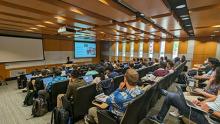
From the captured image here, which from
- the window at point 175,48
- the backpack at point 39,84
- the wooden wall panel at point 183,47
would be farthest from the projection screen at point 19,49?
the wooden wall panel at point 183,47

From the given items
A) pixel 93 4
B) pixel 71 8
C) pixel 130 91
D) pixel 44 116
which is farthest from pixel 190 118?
pixel 71 8

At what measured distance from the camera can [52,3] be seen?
2943 millimetres

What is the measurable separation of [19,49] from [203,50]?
1331 cm

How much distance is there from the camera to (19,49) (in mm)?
8125

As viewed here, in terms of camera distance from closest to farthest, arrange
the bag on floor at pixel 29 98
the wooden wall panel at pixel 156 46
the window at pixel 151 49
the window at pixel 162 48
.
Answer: the bag on floor at pixel 29 98, the window at pixel 162 48, the wooden wall panel at pixel 156 46, the window at pixel 151 49

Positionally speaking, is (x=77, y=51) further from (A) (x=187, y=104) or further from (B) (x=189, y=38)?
(A) (x=187, y=104)

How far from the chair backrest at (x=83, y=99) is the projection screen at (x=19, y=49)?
742cm

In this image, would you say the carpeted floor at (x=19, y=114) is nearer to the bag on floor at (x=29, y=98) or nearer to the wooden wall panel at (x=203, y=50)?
the bag on floor at (x=29, y=98)

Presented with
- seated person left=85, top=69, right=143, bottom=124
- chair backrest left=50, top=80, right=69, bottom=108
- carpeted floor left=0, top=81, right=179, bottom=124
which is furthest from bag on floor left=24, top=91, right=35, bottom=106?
seated person left=85, top=69, right=143, bottom=124

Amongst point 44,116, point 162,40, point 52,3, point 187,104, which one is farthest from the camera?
point 162,40

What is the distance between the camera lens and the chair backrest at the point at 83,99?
8.76 feet

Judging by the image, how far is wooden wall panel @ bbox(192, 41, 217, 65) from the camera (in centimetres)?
953

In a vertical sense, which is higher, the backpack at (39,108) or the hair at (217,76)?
the hair at (217,76)

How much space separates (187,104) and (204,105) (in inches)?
9.5
